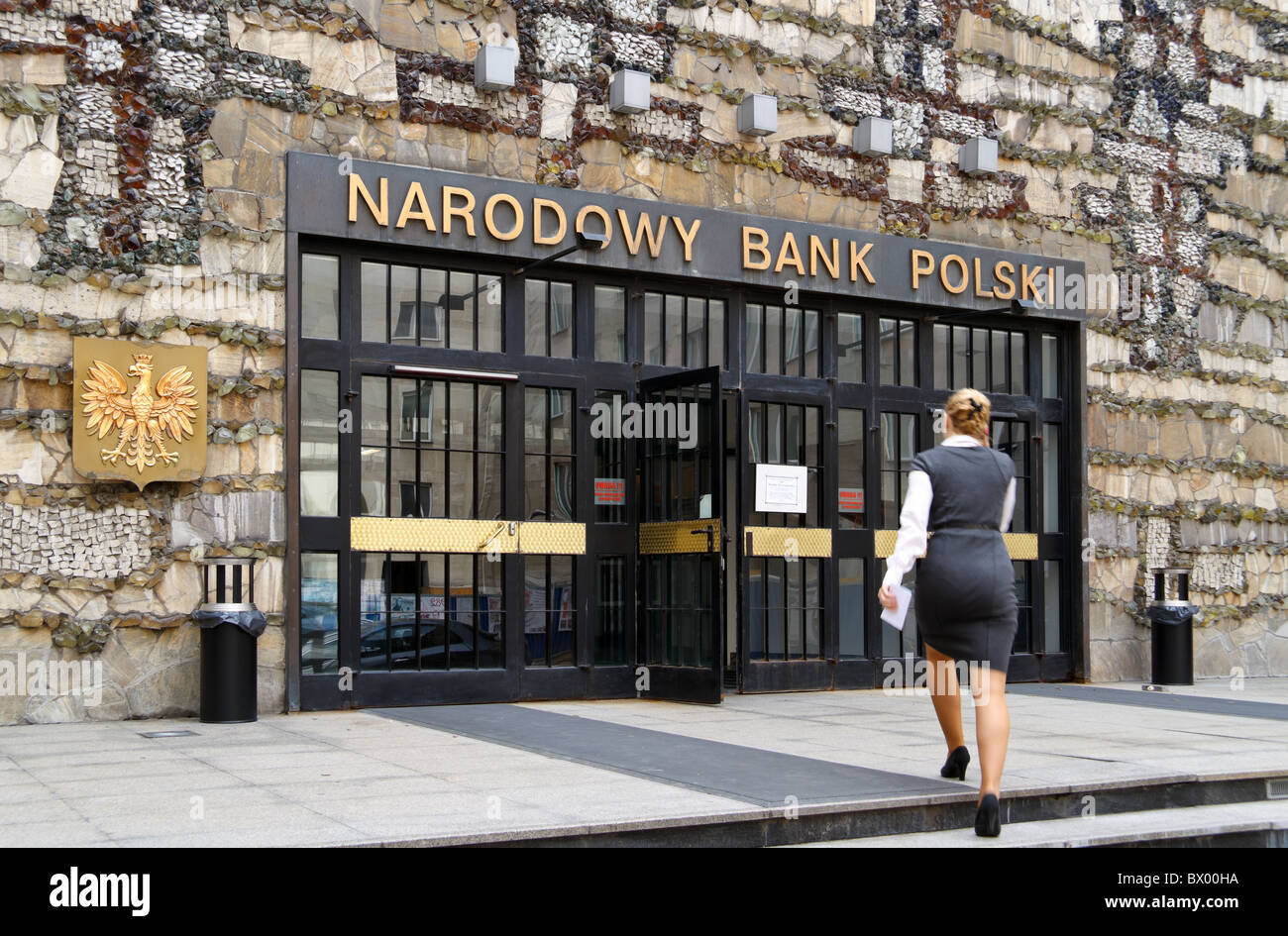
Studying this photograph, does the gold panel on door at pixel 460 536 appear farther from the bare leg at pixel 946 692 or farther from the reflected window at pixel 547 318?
the bare leg at pixel 946 692

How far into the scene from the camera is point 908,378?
43.4 ft

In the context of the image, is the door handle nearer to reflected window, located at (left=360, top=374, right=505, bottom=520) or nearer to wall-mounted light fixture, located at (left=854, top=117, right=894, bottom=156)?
reflected window, located at (left=360, top=374, right=505, bottom=520)

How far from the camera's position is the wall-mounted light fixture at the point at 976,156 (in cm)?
1351

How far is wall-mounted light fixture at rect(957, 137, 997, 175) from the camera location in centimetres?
1351

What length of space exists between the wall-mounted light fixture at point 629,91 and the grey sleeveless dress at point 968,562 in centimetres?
614

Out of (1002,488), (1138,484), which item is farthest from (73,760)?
(1138,484)

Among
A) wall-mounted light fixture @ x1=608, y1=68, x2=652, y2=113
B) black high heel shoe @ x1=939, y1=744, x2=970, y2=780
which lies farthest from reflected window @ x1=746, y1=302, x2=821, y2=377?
black high heel shoe @ x1=939, y1=744, x2=970, y2=780

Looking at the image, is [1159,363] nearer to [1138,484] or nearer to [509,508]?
[1138,484]

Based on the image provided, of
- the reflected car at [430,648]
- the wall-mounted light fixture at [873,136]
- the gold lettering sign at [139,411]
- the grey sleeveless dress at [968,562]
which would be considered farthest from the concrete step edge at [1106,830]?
the wall-mounted light fixture at [873,136]

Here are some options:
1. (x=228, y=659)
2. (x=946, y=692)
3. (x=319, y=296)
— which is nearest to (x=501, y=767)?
→ (x=946, y=692)

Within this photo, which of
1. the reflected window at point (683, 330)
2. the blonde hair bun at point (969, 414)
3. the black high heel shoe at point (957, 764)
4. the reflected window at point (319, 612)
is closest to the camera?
the blonde hair bun at point (969, 414)

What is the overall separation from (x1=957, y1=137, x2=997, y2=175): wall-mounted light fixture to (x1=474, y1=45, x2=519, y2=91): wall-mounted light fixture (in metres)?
4.88

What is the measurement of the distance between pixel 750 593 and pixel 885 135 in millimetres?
4594
